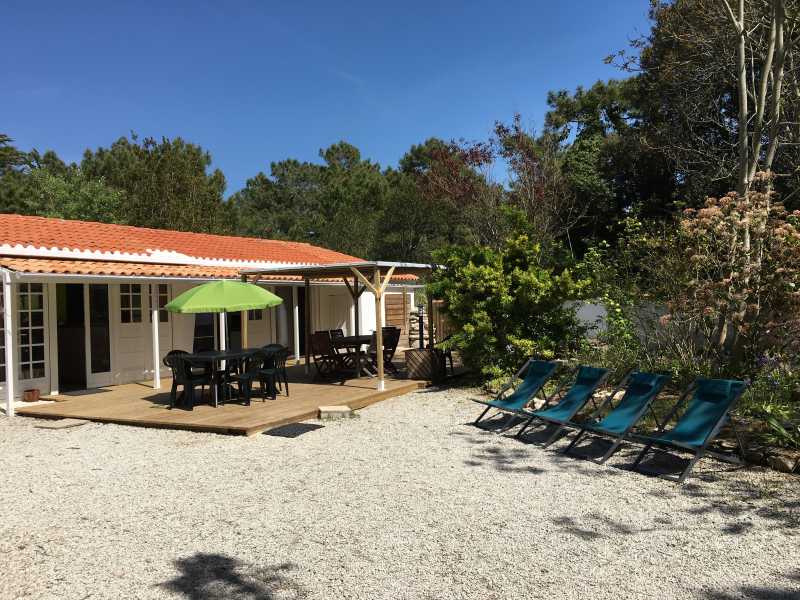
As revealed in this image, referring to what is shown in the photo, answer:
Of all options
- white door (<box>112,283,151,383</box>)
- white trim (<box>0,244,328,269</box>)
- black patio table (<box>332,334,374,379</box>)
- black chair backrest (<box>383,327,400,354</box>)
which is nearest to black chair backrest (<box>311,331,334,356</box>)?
black patio table (<box>332,334,374,379</box>)

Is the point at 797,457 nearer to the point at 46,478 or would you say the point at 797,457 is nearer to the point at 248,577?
the point at 248,577

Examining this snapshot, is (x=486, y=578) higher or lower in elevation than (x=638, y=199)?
lower

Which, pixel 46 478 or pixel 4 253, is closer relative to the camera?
pixel 46 478

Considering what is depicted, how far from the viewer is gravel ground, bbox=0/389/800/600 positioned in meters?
3.64

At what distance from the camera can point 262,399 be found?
10.0 m

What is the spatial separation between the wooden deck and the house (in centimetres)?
73

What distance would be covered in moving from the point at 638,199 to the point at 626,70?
382 inches

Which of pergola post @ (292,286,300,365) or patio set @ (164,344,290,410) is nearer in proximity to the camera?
patio set @ (164,344,290,410)

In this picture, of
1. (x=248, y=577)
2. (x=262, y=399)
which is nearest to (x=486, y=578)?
(x=248, y=577)

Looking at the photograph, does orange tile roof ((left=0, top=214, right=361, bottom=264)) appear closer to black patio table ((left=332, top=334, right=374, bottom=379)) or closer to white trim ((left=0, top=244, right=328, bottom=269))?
white trim ((left=0, top=244, right=328, bottom=269))

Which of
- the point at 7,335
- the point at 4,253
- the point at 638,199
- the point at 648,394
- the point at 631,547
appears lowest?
the point at 631,547

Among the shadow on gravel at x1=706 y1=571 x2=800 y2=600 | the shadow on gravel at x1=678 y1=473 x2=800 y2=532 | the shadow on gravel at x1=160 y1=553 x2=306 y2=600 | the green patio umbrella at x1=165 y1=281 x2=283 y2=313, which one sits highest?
the green patio umbrella at x1=165 y1=281 x2=283 y2=313

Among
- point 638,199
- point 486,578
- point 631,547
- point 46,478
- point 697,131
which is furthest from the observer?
point 638,199

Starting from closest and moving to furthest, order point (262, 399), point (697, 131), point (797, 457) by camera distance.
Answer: point (797, 457)
point (262, 399)
point (697, 131)
